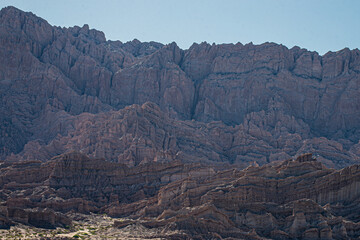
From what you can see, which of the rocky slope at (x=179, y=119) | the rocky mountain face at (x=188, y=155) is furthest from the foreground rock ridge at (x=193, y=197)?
the rocky slope at (x=179, y=119)

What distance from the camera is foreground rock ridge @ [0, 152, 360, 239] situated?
8656 centimetres

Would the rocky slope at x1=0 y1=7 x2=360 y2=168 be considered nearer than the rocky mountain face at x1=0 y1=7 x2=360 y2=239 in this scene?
No

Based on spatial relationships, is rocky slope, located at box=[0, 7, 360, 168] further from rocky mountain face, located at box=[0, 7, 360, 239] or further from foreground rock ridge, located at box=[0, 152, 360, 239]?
foreground rock ridge, located at box=[0, 152, 360, 239]

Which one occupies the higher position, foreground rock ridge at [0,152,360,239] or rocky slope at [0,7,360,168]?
rocky slope at [0,7,360,168]

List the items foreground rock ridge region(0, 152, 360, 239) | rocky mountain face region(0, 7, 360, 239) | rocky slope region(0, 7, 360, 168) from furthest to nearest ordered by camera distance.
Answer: rocky slope region(0, 7, 360, 168), rocky mountain face region(0, 7, 360, 239), foreground rock ridge region(0, 152, 360, 239)

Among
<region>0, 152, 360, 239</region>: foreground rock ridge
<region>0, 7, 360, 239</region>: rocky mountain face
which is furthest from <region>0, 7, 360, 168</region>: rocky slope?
<region>0, 152, 360, 239</region>: foreground rock ridge

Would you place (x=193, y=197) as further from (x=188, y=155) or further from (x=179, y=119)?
(x=179, y=119)

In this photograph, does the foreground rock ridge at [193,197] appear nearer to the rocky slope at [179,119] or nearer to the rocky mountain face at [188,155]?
the rocky mountain face at [188,155]

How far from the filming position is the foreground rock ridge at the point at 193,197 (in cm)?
8656

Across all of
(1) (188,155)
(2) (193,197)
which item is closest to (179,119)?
(1) (188,155)

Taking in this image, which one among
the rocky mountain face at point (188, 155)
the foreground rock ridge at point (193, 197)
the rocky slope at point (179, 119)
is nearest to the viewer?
the foreground rock ridge at point (193, 197)

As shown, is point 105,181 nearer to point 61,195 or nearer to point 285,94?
point 61,195

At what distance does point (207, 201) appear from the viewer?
96.9 metres

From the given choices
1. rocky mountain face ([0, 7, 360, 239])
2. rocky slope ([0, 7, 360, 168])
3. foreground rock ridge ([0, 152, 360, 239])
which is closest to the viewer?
foreground rock ridge ([0, 152, 360, 239])
